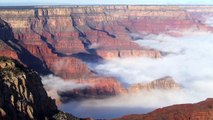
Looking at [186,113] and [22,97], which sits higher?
[22,97]

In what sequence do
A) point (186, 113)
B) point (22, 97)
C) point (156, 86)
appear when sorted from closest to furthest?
point (22, 97)
point (186, 113)
point (156, 86)

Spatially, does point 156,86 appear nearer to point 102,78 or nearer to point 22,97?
point 102,78

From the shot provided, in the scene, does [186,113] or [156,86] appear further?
[156,86]

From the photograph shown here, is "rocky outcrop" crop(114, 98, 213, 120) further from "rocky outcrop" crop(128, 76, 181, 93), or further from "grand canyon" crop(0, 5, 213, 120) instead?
"rocky outcrop" crop(128, 76, 181, 93)

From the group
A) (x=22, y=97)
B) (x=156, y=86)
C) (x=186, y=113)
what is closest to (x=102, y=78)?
(x=156, y=86)

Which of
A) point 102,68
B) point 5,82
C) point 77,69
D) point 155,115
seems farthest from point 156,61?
point 5,82

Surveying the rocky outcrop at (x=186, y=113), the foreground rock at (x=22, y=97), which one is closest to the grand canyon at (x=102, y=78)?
the rocky outcrop at (x=186, y=113)

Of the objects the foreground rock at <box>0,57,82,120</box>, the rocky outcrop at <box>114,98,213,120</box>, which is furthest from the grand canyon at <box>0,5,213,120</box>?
the foreground rock at <box>0,57,82,120</box>

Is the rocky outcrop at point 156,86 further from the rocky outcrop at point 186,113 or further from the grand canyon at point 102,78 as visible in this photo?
the rocky outcrop at point 186,113
